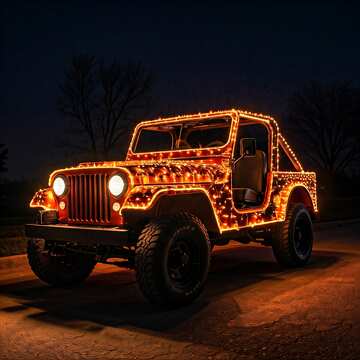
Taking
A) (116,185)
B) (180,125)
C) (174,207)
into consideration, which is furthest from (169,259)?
(180,125)

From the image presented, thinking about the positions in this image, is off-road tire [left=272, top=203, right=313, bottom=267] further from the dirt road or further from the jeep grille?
the jeep grille

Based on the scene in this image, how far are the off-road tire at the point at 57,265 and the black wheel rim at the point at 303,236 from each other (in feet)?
10.4

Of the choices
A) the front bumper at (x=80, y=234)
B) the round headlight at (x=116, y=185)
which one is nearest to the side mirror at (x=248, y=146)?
the round headlight at (x=116, y=185)

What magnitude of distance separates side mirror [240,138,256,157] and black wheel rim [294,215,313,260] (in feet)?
6.17

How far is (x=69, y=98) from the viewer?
30.9m

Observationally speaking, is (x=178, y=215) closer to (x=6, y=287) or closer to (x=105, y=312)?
(x=105, y=312)

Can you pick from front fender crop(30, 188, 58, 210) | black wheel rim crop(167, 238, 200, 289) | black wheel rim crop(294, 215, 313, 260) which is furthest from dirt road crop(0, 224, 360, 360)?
front fender crop(30, 188, 58, 210)

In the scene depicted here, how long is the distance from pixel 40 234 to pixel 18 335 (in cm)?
168

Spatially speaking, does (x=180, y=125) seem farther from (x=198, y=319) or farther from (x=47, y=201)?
(x=198, y=319)

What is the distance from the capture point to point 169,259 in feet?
18.6

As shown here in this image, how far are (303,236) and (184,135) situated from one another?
2.44 m

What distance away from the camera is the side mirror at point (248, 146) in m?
6.77

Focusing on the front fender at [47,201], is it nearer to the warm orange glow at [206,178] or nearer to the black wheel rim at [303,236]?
the warm orange glow at [206,178]

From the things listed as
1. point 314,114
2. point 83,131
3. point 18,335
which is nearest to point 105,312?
point 18,335
